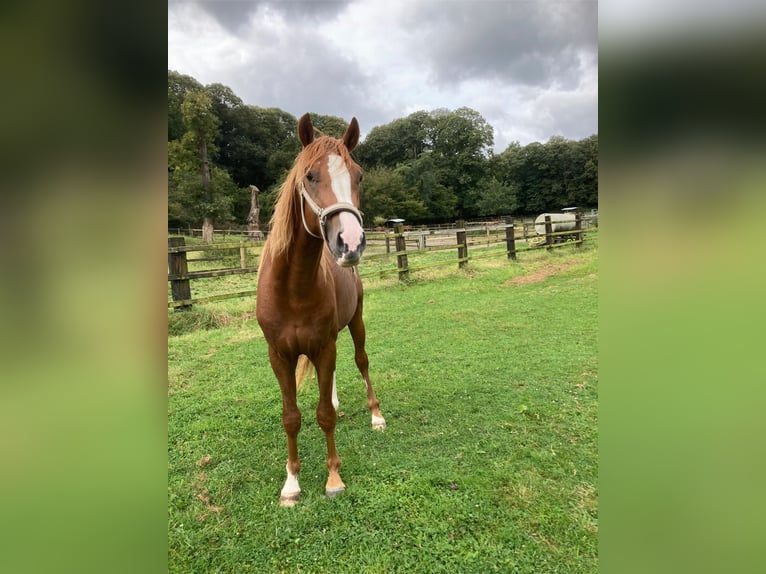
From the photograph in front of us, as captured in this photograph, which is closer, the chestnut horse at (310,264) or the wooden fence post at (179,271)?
the chestnut horse at (310,264)

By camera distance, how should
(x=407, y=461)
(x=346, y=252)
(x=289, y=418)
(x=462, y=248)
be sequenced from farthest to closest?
1. (x=462, y=248)
2. (x=407, y=461)
3. (x=289, y=418)
4. (x=346, y=252)

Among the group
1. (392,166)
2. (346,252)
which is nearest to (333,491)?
(346,252)

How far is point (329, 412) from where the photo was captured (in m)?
2.46

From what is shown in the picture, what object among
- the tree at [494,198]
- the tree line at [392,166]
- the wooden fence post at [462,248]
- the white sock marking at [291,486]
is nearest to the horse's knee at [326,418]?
the white sock marking at [291,486]

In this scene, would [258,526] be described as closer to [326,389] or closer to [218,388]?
[326,389]

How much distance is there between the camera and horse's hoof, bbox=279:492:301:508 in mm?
2252

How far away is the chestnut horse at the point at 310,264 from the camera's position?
1.71 m

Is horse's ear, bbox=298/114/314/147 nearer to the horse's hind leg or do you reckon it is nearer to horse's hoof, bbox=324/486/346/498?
the horse's hind leg

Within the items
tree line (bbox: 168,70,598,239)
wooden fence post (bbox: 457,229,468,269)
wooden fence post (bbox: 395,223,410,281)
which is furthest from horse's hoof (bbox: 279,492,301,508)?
tree line (bbox: 168,70,598,239)
